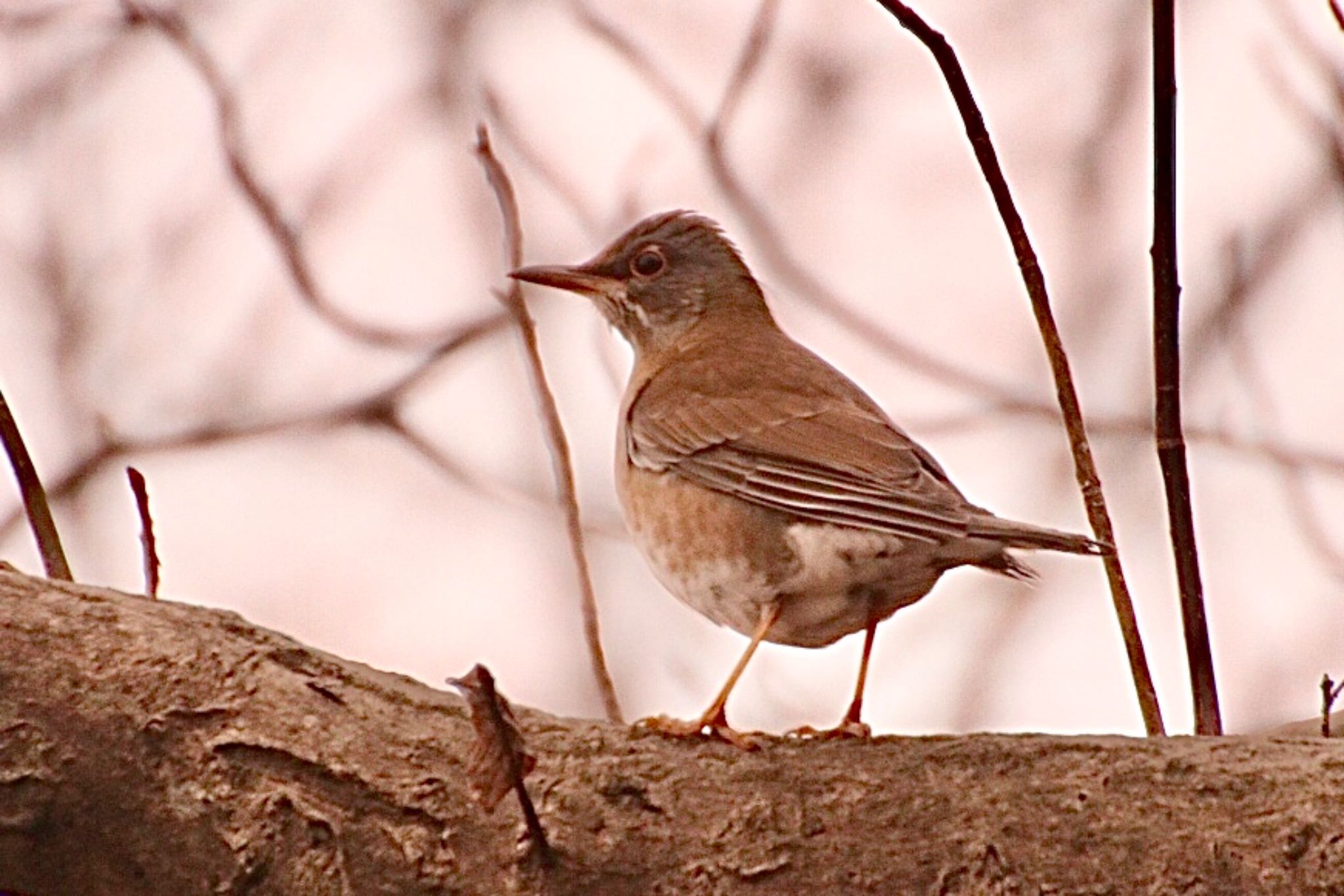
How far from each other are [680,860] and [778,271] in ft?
10.5

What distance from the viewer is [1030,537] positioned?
3.28 metres

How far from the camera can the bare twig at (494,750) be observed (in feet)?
6.63

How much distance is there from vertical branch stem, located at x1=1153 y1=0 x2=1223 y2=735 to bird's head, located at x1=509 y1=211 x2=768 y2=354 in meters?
2.71

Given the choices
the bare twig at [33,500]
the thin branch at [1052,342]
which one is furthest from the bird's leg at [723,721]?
the bare twig at [33,500]

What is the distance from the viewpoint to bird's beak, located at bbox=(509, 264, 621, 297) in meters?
5.10

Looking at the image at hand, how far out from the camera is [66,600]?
2.49 metres

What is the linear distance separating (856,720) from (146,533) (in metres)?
1.56

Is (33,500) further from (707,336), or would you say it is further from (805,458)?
(707,336)

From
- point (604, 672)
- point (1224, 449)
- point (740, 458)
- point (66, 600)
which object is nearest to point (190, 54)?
point (740, 458)

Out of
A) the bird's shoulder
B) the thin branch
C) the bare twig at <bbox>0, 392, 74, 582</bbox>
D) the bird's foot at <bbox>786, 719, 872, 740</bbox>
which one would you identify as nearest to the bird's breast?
the bird's shoulder

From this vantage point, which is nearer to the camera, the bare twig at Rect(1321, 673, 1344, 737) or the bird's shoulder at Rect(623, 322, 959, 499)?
the bare twig at Rect(1321, 673, 1344, 737)

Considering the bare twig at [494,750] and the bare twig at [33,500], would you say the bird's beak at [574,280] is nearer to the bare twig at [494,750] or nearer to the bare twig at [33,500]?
the bare twig at [33,500]

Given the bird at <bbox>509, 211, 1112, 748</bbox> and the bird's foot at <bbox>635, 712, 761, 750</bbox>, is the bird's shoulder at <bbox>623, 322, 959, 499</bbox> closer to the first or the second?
the bird at <bbox>509, 211, 1112, 748</bbox>

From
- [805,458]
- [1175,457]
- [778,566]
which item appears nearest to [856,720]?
[778,566]
